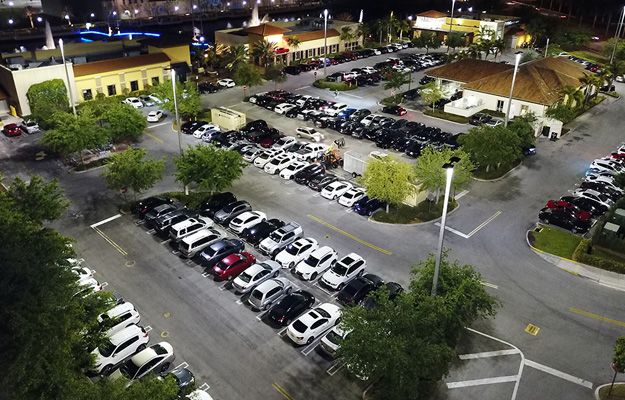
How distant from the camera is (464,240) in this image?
35.6 metres

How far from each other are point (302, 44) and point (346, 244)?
2316 inches

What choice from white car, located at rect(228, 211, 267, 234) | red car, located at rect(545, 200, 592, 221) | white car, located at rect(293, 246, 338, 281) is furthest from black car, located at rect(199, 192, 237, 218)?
red car, located at rect(545, 200, 592, 221)

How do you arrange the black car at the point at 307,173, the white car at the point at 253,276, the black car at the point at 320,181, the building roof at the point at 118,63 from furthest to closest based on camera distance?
the building roof at the point at 118,63
the black car at the point at 307,173
the black car at the point at 320,181
the white car at the point at 253,276

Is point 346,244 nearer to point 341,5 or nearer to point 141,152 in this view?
point 141,152

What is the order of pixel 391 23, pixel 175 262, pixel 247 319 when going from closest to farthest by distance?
1. pixel 247 319
2. pixel 175 262
3. pixel 391 23

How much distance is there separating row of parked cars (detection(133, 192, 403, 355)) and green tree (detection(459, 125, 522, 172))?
16755 mm

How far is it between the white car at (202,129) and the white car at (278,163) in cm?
1113

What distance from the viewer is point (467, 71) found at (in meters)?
65.6

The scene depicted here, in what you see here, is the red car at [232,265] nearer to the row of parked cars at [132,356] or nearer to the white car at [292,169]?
the row of parked cars at [132,356]

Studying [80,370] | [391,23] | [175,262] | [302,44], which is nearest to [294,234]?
[175,262]

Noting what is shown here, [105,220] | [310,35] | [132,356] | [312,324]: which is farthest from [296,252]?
[310,35]

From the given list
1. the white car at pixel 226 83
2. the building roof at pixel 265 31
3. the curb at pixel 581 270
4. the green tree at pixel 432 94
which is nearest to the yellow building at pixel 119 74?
the white car at pixel 226 83

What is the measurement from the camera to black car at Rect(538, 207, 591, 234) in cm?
3669

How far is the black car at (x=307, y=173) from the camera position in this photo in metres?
43.4
